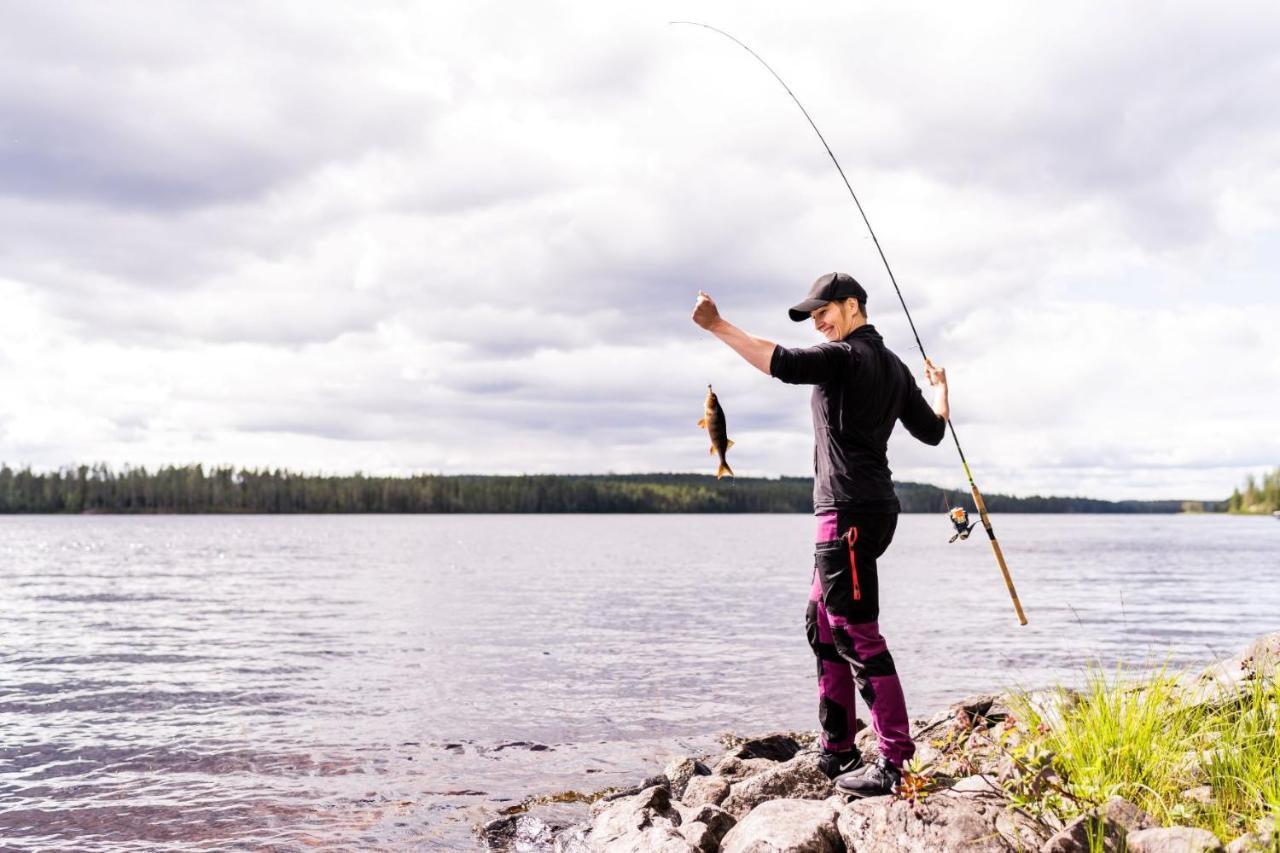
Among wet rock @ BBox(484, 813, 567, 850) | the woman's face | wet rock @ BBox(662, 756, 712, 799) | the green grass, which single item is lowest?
wet rock @ BBox(484, 813, 567, 850)

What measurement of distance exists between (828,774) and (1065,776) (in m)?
1.72

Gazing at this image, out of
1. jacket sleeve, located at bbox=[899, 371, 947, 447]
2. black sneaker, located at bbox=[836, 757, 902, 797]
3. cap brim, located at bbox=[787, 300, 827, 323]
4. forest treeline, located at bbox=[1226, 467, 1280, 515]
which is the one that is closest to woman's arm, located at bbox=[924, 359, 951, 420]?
jacket sleeve, located at bbox=[899, 371, 947, 447]

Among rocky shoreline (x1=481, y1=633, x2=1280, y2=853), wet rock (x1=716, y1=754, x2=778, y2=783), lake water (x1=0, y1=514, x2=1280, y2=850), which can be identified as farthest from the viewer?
lake water (x1=0, y1=514, x2=1280, y2=850)

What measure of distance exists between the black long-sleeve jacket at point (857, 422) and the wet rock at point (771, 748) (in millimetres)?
3667

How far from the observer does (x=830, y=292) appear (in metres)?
6.44

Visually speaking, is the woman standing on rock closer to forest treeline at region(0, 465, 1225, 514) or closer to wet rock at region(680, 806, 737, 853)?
wet rock at region(680, 806, 737, 853)

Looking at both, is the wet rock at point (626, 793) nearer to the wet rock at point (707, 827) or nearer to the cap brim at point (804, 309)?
the wet rock at point (707, 827)

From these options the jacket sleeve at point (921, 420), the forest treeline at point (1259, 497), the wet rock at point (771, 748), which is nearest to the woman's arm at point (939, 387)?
the jacket sleeve at point (921, 420)

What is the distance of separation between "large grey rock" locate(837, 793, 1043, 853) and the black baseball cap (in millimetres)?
3051

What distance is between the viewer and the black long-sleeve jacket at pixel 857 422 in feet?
20.2

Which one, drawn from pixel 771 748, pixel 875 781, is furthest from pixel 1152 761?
pixel 771 748

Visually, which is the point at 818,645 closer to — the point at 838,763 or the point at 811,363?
the point at 838,763

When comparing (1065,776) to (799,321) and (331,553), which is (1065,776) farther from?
(331,553)

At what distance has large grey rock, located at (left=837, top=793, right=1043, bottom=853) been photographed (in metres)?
5.46
